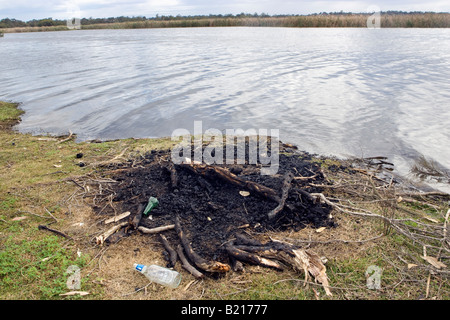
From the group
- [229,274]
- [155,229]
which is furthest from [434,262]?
[155,229]

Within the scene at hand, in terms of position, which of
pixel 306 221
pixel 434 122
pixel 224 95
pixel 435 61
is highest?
pixel 435 61

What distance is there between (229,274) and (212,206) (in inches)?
45.2

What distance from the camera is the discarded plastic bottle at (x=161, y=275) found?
3.11 m

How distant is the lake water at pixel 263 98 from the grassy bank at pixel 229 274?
2657mm

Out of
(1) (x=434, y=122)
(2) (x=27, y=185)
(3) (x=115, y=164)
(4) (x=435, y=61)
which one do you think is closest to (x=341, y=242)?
(3) (x=115, y=164)

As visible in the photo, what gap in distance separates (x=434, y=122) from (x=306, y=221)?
7.60 meters

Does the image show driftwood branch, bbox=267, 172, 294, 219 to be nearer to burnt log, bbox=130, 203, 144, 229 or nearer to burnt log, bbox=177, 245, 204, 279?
burnt log, bbox=177, 245, 204, 279

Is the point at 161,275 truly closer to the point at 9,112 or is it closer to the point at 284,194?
the point at 284,194

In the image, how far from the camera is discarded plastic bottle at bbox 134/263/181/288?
122 inches

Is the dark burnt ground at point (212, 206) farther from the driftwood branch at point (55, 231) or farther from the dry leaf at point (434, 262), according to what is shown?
the dry leaf at point (434, 262)

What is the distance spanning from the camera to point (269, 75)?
16.0 meters

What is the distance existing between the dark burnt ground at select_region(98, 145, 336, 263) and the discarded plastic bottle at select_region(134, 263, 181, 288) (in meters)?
0.46

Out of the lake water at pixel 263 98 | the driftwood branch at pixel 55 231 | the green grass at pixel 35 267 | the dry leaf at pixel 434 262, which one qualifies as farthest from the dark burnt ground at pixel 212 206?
the lake water at pixel 263 98
